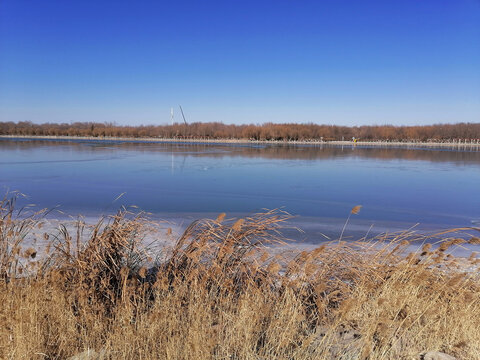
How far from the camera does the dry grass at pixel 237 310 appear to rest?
2.78 meters

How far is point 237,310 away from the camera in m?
3.23

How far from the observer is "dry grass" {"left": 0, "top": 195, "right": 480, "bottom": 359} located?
2777mm

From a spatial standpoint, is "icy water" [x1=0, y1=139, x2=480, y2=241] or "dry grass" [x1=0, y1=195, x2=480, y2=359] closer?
"dry grass" [x1=0, y1=195, x2=480, y2=359]

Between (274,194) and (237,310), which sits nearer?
(237,310)

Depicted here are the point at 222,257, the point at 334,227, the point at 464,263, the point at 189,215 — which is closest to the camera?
the point at 222,257

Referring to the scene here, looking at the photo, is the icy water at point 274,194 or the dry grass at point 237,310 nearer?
the dry grass at point 237,310

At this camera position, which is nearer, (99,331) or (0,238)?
(99,331)

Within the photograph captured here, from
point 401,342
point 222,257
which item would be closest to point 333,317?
point 401,342

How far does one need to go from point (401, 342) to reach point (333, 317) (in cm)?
58

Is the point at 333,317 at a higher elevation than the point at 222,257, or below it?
below

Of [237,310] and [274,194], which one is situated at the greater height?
[237,310]

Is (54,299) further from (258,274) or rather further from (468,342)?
(468,342)

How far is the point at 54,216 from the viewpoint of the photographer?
327 inches

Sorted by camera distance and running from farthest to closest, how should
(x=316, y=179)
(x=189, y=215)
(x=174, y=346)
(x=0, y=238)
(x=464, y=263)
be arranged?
(x=316, y=179)
(x=189, y=215)
(x=464, y=263)
(x=0, y=238)
(x=174, y=346)
